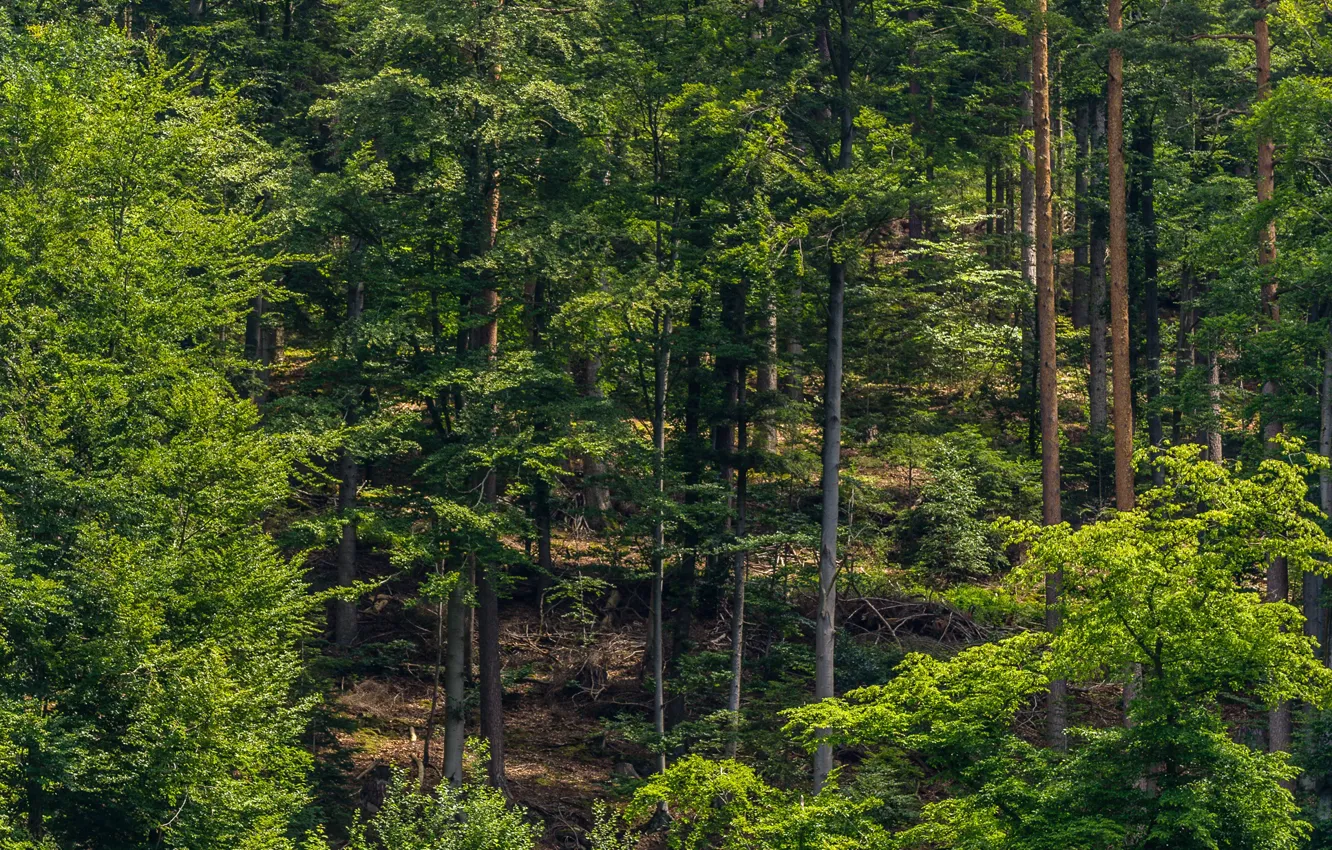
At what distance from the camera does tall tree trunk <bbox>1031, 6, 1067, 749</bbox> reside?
2362cm

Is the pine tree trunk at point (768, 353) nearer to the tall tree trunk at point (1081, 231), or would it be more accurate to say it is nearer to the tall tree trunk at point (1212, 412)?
the tall tree trunk at point (1212, 412)

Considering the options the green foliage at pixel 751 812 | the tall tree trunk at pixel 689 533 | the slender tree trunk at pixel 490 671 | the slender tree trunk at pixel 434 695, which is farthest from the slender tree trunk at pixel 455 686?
the green foliage at pixel 751 812

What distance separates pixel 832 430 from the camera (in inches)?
939

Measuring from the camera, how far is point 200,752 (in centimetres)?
2034

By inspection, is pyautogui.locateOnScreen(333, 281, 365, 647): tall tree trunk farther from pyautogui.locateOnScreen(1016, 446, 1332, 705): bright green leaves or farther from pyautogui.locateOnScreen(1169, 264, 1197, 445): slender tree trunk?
pyautogui.locateOnScreen(1169, 264, 1197, 445): slender tree trunk

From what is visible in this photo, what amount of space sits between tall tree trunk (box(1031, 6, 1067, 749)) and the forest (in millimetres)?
82

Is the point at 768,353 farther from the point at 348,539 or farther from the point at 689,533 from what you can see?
the point at 348,539

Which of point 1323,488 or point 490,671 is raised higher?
point 1323,488

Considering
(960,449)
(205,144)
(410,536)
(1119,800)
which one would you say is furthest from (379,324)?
(1119,800)

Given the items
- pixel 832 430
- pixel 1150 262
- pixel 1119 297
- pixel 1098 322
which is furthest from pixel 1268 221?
pixel 1098 322

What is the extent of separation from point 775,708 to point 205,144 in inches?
589

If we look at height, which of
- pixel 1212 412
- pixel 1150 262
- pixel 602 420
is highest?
pixel 1150 262

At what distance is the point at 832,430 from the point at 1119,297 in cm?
521

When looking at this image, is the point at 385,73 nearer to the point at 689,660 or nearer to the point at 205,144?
the point at 205,144
